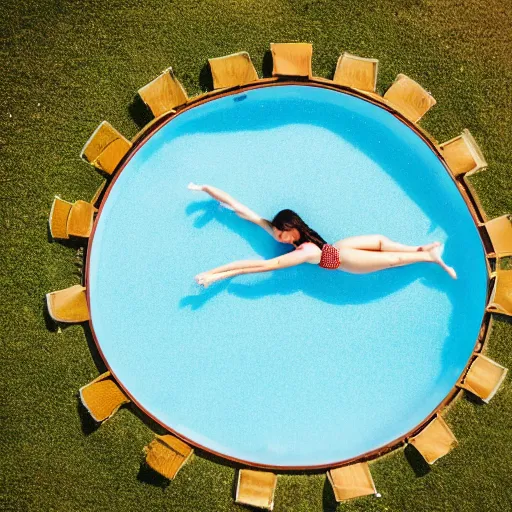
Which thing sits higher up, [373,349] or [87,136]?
[87,136]

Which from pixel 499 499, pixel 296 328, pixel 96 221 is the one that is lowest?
pixel 499 499

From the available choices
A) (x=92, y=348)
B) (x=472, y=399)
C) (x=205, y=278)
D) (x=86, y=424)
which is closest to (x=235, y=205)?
(x=205, y=278)

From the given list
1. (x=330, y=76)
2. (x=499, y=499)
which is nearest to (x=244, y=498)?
(x=499, y=499)

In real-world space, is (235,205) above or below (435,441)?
above

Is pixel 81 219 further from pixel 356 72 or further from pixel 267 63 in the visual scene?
pixel 356 72

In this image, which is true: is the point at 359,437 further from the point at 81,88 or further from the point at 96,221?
the point at 81,88
